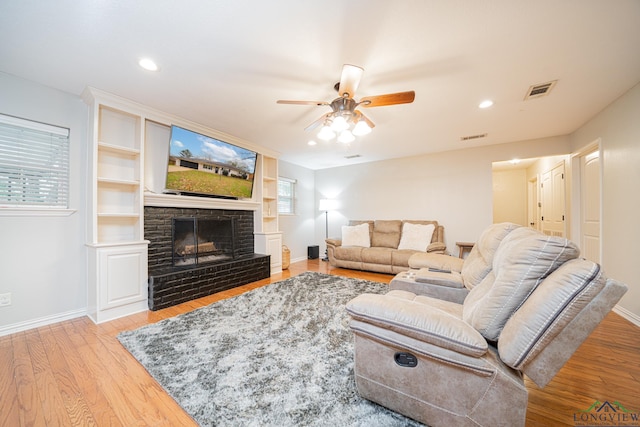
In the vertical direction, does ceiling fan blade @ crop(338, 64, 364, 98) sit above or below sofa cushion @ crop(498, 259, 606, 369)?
above

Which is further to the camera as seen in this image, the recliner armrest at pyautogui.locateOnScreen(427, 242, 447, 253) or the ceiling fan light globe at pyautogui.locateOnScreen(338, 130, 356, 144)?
the recliner armrest at pyautogui.locateOnScreen(427, 242, 447, 253)

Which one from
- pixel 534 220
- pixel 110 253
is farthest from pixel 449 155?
pixel 110 253

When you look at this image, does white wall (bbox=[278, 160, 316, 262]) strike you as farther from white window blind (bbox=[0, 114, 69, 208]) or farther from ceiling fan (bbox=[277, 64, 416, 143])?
white window blind (bbox=[0, 114, 69, 208])

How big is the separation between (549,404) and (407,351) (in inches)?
41.0

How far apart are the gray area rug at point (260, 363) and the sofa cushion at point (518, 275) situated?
2.24 feet

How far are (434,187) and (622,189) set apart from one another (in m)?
2.58

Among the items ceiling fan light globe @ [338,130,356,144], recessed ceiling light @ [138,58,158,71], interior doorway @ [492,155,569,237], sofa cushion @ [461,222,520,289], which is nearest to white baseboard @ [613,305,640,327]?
interior doorway @ [492,155,569,237]

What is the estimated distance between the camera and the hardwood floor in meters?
1.30

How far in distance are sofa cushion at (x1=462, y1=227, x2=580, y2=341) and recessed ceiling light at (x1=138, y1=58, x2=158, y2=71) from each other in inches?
117

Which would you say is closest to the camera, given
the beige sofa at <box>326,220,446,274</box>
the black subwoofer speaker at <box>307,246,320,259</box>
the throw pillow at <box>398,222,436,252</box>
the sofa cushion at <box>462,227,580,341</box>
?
the sofa cushion at <box>462,227,580,341</box>

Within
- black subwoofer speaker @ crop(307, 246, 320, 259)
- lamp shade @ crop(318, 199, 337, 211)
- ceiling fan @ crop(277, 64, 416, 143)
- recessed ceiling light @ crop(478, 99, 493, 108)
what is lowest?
black subwoofer speaker @ crop(307, 246, 320, 259)

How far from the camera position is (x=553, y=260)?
40.0 inches

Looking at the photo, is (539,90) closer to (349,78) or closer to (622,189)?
(622,189)

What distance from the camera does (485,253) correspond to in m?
1.85
